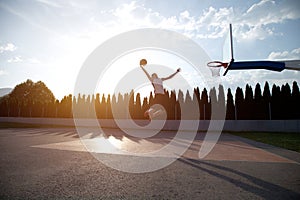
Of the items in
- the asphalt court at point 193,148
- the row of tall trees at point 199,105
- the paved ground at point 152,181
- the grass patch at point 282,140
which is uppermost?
the row of tall trees at point 199,105

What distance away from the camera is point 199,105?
22250mm

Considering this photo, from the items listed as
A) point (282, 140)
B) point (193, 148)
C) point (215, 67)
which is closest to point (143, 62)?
point (215, 67)

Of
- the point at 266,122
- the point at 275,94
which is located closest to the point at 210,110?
the point at 266,122

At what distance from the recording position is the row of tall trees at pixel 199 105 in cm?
1983

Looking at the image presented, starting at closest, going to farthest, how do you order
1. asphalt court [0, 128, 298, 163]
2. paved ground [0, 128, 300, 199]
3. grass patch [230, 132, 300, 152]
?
1. paved ground [0, 128, 300, 199]
2. asphalt court [0, 128, 298, 163]
3. grass patch [230, 132, 300, 152]

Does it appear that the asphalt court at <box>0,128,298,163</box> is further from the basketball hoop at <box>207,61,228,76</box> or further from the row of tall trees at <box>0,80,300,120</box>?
→ the row of tall trees at <box>0,80,300,120</box>

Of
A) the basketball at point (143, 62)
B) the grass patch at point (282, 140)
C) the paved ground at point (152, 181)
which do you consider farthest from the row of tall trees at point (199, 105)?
the paved ground at point (152, 181)

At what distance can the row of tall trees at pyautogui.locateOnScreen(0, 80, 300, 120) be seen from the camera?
19.8m

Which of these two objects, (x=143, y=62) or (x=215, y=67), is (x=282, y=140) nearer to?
(x=215, y=67)

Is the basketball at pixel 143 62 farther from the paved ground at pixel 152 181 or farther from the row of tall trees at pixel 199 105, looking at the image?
the row of tall trees at pixel 199 105

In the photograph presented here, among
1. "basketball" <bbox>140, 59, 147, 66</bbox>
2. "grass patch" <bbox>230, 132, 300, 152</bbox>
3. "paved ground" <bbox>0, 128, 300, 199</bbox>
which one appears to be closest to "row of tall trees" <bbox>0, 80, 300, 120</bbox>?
"grass patch" <bbox>230, 132, 300, 152</bbox>

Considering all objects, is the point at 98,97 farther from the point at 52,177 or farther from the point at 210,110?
the point at 52,177

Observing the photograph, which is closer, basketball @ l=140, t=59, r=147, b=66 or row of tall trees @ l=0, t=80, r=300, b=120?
basketball @ l=140, t=59, r=147, b=66

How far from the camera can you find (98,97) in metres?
29.3
